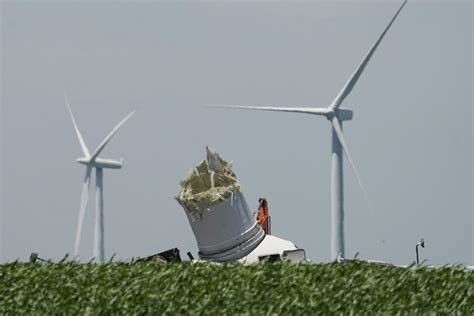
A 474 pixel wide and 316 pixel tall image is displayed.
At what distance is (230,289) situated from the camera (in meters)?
29.1

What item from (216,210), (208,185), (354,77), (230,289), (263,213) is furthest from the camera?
(354,77)

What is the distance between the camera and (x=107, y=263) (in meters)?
31.5

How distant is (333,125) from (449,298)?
29.9m

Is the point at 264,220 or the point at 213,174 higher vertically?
the point at 213,174

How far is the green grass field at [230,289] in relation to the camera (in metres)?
27.7

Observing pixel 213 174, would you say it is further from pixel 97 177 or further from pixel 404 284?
pixel 97 177

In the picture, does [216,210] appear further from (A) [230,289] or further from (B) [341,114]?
(B) [341,114]

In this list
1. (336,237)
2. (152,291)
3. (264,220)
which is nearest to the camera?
(152,291)

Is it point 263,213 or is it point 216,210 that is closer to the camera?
point 216,210

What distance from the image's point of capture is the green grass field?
27734mm

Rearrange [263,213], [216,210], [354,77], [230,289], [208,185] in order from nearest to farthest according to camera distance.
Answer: [230,289] < [216,210] < [208,185] < [263,213] < [354,77]

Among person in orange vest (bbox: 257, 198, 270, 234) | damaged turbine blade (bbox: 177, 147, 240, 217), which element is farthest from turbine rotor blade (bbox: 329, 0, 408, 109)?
damaged turbine blade (bbox: 177, 147, 240, 217)

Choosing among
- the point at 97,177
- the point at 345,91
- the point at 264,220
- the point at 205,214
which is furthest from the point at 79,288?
the point at 97,177

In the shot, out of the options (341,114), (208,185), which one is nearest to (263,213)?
(208,185)
